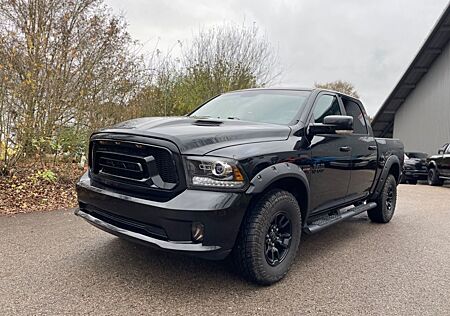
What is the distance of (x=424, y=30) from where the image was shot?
67.1ft

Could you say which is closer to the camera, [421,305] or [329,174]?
[421,305]

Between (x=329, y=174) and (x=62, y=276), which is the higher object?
(x=329, y=174)

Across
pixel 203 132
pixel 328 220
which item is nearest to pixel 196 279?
pixel 203 132

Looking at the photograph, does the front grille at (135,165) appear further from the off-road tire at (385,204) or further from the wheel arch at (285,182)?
the off-road tire at (385,204)

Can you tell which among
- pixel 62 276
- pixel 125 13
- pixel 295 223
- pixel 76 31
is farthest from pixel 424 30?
pixel 62 276

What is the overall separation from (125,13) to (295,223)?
682 cm

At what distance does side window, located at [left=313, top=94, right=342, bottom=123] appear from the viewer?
4.02 metres

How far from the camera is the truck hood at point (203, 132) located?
2.85 metres

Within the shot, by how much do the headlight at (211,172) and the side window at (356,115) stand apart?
267 centimetres

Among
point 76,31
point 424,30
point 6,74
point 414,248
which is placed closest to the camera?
point 414,248

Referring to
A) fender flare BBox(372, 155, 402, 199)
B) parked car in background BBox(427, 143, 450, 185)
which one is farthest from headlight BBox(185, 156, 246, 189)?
A: parked car in background BBox(427, 143, 450, 185)

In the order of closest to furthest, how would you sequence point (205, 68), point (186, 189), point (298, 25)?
point (186, 189), point (205, 68), point (298, 25)

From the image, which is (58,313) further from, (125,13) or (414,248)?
(125,13)

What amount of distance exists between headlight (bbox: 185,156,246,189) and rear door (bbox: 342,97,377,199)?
7.38 ft
